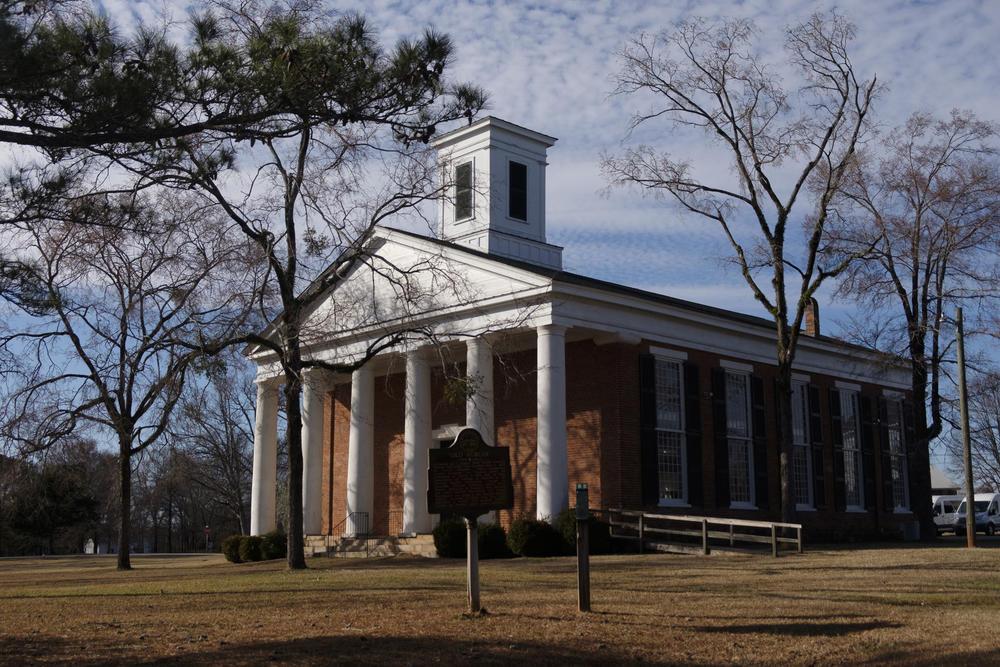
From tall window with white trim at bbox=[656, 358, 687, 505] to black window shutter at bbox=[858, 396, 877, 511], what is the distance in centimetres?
1003

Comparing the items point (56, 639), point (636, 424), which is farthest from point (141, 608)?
point (636, 424)

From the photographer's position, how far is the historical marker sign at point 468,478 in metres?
12.1

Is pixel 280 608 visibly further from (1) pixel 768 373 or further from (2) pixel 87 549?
(2) pixel 87 549

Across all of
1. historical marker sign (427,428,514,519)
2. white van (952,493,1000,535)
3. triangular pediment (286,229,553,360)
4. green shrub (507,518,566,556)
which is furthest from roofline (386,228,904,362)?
white van (952,493,1000,535)

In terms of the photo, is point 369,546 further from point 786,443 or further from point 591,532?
point 786,443

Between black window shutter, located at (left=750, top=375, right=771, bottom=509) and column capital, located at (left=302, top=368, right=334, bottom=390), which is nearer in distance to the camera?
column capital, located at (left=302, top=368, right=334, bottom=390)

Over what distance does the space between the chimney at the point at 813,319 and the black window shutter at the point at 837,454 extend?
419cm

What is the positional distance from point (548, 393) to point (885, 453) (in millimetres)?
17211

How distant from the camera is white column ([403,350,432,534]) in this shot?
27969 millimetres

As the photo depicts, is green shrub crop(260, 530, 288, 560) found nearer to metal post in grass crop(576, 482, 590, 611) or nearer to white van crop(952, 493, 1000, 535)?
metal post in grass crop(576, 482, 590, 611)

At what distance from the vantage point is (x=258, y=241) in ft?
70.5

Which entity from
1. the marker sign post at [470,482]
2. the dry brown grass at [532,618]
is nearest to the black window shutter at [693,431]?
the dry brown grass at [532,618]

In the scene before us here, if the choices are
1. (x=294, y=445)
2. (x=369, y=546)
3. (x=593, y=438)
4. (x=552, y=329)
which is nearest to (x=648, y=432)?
(x=593, y=438)

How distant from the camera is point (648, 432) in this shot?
1083 inches
